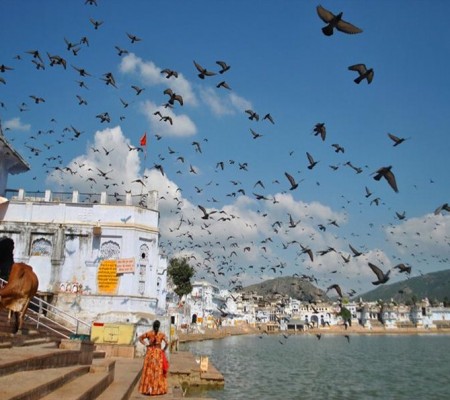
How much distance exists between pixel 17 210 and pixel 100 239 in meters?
5.07

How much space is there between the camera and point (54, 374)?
329 inches

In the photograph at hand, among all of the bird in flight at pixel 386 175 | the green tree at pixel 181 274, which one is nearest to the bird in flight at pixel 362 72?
the bird in flight at pixel 386 175

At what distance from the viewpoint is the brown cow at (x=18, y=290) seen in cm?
1264

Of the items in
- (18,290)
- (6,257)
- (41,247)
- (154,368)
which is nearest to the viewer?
(154,368)

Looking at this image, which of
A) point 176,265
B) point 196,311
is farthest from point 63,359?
point 196,311

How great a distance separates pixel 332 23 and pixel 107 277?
2088cm

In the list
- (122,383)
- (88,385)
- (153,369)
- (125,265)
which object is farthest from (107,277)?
(88,385)

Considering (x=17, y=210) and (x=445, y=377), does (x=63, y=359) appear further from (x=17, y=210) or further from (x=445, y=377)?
(x=445, y=377)

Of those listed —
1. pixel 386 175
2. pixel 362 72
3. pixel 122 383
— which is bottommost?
pixel 122 383

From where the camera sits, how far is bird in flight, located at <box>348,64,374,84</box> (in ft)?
31.5

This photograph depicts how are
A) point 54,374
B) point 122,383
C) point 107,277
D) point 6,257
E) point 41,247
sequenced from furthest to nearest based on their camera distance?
point 6,257, point 41,247, point 107,277, point 122,383, point 54,374

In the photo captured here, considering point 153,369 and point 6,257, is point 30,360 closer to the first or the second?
point 153,369

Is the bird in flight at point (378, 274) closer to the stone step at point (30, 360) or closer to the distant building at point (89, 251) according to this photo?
the stone step at point (30, 360)

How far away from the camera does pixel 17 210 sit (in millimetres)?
25969
